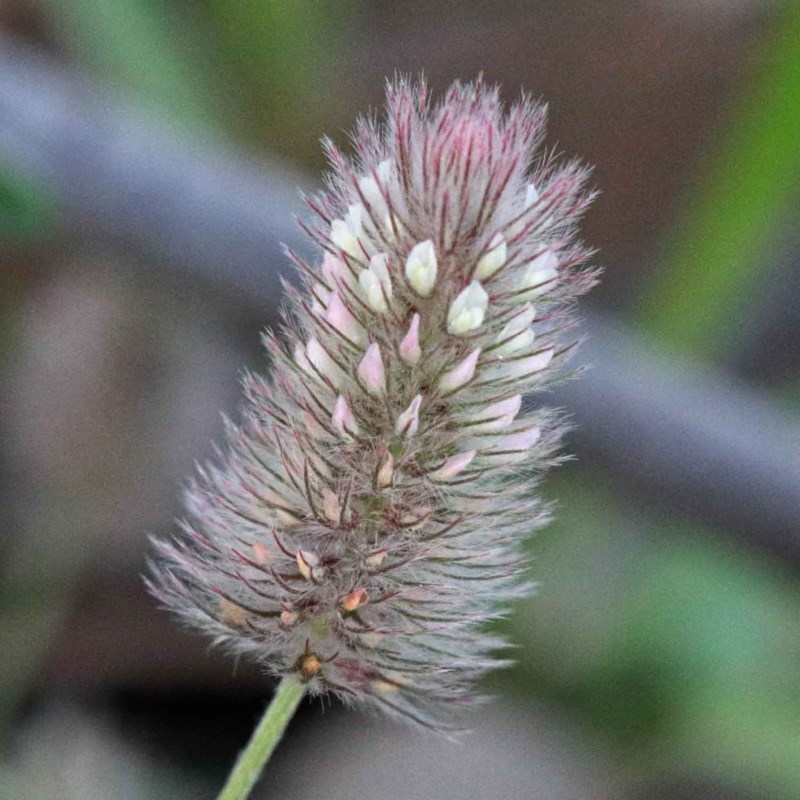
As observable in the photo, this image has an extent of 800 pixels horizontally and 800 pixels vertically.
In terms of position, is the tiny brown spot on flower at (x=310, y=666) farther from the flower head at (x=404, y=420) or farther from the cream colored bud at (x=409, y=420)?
the cream colored bud at (x=409, y=420)

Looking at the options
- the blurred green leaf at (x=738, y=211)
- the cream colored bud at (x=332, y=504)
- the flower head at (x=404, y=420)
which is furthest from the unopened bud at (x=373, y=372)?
the blurred green leaf at (x=738, y=211)

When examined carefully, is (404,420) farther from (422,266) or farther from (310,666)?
(310,666)

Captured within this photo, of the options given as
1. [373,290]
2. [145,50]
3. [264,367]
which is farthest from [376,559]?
[145,50]

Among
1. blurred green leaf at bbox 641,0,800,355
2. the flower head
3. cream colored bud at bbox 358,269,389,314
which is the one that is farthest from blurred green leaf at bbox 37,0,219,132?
cream colored bud at bbox 358,269,389,314

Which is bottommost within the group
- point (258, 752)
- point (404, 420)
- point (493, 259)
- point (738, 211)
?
point (258, 752)

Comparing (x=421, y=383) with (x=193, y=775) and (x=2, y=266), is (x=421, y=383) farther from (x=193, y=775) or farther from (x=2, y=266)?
(x=2, y=266)
